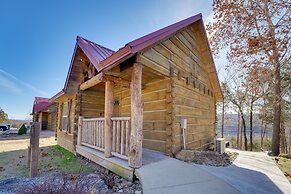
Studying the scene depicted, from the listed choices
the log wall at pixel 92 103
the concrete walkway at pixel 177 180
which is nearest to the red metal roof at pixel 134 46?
the concrete walkway at pixel 177 180

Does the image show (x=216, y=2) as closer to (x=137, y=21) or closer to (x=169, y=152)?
(x=137, y=21)

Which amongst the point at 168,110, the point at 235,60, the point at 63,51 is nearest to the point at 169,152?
the point at 168,110

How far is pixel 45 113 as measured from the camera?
23969mm

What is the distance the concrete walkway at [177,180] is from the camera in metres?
2.96

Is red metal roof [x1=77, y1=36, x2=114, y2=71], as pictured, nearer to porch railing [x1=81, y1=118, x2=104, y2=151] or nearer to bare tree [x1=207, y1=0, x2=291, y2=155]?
porch railing [x1=81, y1=118, x2=104, y2=151]

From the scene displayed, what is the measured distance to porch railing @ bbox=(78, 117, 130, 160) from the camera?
4.22m

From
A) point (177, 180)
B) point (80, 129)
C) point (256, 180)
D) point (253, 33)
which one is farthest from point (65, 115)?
point (253, 33)

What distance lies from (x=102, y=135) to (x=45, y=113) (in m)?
23.1

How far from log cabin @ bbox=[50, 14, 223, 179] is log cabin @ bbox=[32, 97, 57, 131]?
47.4ft

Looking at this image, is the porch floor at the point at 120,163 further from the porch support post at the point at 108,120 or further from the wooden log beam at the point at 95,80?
the wooden log beam at the point at 95,80

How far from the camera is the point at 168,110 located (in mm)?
5219

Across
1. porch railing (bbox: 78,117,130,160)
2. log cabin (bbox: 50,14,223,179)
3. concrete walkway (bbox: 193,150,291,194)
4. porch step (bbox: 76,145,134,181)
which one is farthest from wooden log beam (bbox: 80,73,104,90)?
concrete walkway (bbox: 193,150,291,194)

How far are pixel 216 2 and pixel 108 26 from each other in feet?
21.3

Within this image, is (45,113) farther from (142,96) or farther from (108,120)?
(108,120)
